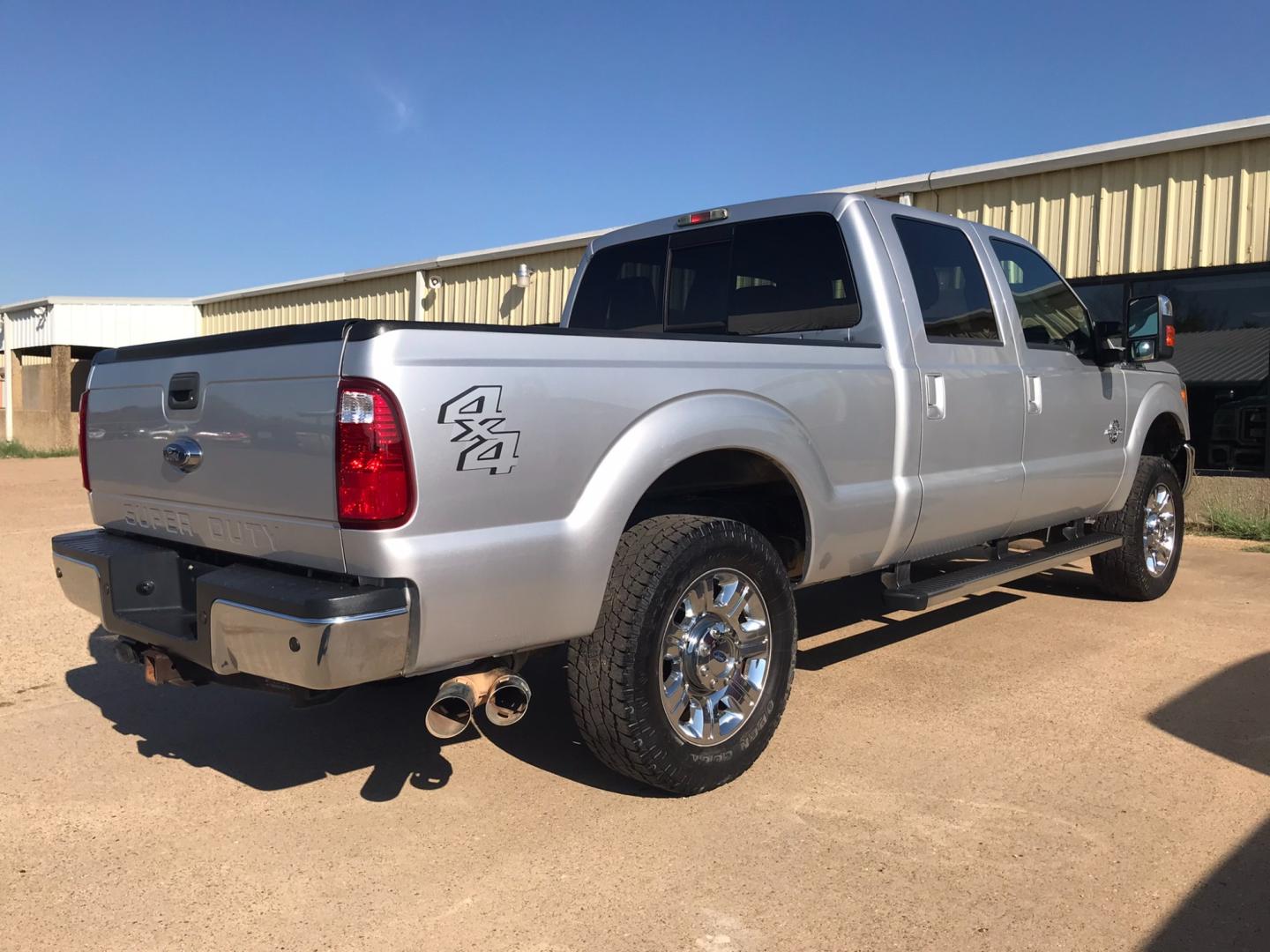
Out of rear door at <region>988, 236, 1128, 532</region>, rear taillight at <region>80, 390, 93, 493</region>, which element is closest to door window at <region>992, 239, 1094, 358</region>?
rear door at <region>988, 236, 1128, 532</region>

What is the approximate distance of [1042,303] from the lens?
530 cm

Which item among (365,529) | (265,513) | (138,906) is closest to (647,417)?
(365,529)

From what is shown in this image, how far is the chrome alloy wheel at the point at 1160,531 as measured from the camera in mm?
6276

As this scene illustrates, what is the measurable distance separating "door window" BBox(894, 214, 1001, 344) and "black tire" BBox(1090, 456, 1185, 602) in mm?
1883

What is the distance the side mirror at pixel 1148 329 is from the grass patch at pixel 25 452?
20691mm

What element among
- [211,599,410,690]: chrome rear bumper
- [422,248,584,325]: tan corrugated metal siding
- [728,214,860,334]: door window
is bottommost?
[211,599,410,690]: chrome rear bumper

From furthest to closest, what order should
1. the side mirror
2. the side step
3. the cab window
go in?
the side mirror, the cab window, the side step

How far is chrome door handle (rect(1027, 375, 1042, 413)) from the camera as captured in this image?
193 inches

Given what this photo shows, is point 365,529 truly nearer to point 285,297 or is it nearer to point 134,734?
point 134,734

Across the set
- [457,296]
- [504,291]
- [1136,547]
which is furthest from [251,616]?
[457,296]

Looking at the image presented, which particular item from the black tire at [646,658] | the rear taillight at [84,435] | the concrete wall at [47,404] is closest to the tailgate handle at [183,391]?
the rear taillight at [84,435]

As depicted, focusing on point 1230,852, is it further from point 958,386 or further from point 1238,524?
point 1238,524

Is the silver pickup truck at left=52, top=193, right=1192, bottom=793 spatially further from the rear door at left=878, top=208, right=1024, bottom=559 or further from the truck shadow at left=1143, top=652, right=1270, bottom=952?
the truck shadow at left=1143, top=652, right=1270, bottom=952

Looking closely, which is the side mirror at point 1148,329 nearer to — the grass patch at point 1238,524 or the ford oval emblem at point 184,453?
the grass patch at point 1238,524
